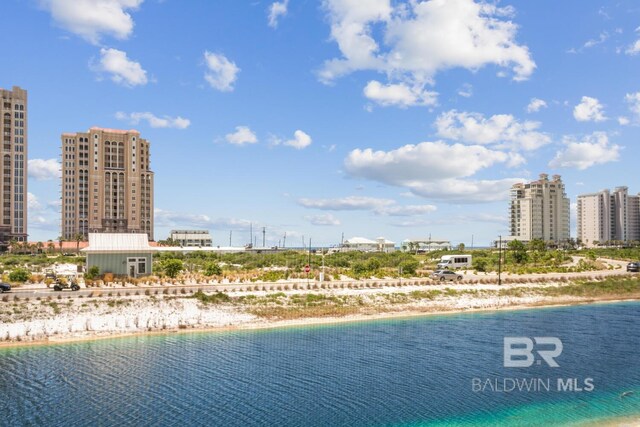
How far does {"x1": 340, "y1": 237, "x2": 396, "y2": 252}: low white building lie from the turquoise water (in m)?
129

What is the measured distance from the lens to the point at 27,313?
142 feet

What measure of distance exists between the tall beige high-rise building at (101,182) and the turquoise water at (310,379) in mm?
151578

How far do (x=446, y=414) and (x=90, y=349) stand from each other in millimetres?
25771

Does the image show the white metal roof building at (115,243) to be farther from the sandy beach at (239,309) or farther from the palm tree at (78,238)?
the palm tree at (78,238)

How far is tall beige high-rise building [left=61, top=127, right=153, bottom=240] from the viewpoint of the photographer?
179 meters

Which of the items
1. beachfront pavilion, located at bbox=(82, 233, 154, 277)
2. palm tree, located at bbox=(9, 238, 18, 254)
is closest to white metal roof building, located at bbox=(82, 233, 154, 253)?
beachfront pavilion, located at bbox=(82, 233, 154, 277)

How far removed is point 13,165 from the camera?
165 meters

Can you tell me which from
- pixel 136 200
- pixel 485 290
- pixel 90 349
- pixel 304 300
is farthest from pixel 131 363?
pixel 136 200

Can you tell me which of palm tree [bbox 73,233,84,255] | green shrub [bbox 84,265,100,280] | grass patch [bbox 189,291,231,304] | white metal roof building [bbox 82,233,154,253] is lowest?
grass patch [bbox 189,291,231,304]

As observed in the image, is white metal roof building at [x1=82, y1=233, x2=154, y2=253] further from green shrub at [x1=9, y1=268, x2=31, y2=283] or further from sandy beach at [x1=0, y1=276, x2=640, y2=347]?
sandy beach at [x1=0, y1=276, x2=640, y2=347]

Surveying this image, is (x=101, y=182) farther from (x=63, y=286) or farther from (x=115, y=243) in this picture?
(x=63, y=286)

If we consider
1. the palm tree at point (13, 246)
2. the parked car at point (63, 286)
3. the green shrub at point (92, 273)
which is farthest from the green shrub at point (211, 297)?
the palm tree at point (13, 246)

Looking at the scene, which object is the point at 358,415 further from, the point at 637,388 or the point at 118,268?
the point at 118,268

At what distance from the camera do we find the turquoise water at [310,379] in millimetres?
24250
